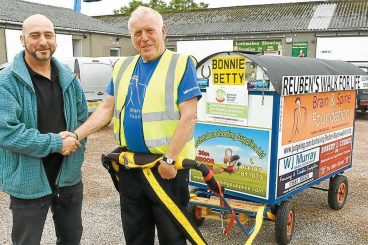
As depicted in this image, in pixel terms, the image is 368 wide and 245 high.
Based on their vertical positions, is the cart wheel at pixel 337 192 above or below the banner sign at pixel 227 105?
below

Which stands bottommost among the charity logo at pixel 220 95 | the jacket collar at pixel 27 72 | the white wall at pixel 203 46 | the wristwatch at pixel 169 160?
the wristwatch at pixel 169 160

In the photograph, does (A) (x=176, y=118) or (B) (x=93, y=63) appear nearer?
(A) (x=176, y=118)

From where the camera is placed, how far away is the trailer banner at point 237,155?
4.04m

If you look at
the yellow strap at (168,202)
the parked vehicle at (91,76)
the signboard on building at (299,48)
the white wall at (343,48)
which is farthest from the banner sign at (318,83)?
the signboard on building at (299,48)

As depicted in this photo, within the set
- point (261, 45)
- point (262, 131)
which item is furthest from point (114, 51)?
point (262, 131)

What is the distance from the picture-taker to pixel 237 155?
421 cm

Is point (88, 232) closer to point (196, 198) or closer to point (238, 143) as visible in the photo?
point (196, 198)

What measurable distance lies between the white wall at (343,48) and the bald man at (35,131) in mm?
25578

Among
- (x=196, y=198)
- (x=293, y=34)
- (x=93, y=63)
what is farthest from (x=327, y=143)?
(x=293, y=34)

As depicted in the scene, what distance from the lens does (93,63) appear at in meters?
12.4

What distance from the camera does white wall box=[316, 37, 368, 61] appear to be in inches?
1017

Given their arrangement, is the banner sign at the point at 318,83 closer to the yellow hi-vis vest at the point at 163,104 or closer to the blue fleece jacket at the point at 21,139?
the yellow hi-vis vest at the point at 163,104

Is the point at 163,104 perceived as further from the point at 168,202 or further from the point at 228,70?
the point at 228,70

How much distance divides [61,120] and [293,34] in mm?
27565
